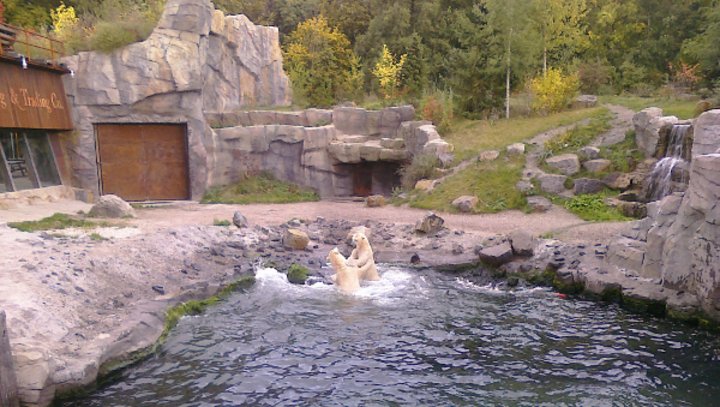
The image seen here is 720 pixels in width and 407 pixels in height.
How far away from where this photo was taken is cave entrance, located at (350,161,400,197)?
74.4 ft

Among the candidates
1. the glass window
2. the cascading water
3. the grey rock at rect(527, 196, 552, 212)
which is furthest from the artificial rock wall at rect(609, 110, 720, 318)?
the glass window

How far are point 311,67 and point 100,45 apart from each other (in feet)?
38.2

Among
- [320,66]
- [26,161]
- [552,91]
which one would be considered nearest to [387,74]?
[320,66]

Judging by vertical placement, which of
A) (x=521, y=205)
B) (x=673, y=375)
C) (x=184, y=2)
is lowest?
(x=673, y=375)

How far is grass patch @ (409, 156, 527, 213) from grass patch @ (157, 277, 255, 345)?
7261 millimetres

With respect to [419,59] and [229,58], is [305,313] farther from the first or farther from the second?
[419,59]

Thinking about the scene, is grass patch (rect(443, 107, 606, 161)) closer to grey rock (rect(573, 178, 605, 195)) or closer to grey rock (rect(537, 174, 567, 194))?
grey rock (rect(537, 174, 567, 194))

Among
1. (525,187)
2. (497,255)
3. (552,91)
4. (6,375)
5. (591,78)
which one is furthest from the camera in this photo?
(591,78)

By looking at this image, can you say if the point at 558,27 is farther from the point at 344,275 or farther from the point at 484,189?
the point at 344,275

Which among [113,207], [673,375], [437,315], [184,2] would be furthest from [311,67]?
[673,375]

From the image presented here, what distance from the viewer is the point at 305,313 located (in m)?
9.92

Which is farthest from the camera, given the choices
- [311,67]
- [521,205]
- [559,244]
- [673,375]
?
[311,67]

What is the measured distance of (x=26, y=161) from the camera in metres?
17.3

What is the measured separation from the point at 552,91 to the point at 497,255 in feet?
41.6
